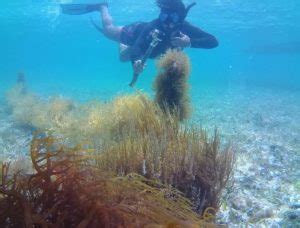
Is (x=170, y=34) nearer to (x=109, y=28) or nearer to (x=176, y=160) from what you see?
(x=176, y=160)

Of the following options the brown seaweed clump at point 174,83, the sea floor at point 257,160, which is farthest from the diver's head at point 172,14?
the sea floor at point 257,160

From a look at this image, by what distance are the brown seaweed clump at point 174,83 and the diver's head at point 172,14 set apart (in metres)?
3.16

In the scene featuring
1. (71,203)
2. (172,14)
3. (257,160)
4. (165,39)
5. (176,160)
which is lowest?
(257,160)

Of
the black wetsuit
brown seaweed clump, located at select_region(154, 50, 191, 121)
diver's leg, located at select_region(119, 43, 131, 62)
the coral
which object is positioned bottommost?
the coral

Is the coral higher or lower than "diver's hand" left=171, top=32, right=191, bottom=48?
Answer: lower

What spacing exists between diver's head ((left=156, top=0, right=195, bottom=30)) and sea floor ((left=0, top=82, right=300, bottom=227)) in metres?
4.14

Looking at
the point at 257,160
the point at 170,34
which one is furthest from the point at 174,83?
the point at 257,160

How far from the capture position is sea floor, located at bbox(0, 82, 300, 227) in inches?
228

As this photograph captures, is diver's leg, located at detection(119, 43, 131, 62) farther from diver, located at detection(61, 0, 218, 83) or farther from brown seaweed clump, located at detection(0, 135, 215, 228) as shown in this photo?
brown seaweed clump, located at detection(0, 135, 215, 228)

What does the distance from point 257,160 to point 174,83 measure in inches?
138

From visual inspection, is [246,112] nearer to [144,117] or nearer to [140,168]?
[144,117]

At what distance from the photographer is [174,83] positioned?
25.3 ft

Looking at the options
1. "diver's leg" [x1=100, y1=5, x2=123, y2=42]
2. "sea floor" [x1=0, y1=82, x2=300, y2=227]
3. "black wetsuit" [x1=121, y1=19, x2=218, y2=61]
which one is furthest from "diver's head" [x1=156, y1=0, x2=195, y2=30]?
"diver's leg" [x1=100, y1=5, x2=123, y2=42]

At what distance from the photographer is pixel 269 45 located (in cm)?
5612
